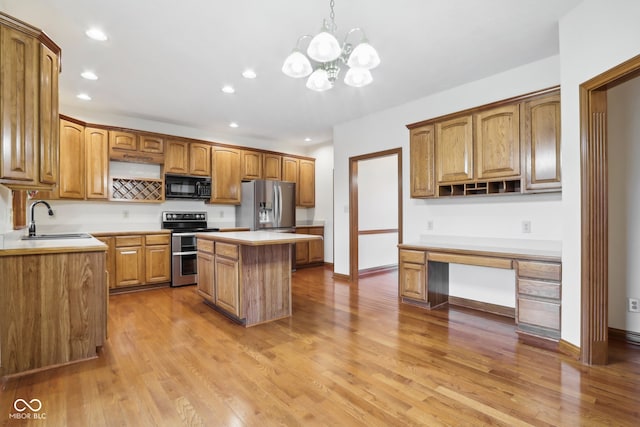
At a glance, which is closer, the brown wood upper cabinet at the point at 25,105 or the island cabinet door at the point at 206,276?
the brown wood upper cabinet at the point at 25,105

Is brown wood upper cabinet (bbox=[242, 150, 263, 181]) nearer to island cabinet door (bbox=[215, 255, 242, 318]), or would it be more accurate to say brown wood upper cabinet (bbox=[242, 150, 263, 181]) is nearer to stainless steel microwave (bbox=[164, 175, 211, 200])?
stainless steel microwave (bbox=[164, 175, 211, 200])

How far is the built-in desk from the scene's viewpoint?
275 centimetres

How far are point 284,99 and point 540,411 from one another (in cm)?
411

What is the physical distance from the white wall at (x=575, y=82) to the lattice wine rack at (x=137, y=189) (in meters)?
5.29

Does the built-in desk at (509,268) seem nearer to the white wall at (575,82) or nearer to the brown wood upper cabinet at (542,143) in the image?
the white wall at (575,82)

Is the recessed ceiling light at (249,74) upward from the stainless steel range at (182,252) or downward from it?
upward

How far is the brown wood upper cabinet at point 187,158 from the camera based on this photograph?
17.1 feet

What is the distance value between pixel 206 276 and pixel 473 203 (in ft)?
11.1

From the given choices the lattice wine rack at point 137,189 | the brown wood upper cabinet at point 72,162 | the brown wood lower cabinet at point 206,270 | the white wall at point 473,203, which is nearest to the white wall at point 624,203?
the white wall at point 473,203

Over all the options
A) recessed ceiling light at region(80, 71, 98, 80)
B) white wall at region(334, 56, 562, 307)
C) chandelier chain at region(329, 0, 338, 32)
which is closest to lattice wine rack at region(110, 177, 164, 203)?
recessed ceiling light at region(80, 71, 98, 80)

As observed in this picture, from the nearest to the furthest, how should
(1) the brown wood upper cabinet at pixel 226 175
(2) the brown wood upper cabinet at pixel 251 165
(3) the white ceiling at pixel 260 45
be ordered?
(3) the white ceiling at pixel 260 45 → (1) the brown wood upper cabinet at pixel 226 175 → (2) the brown wood upper cabinet at pixel 251 165

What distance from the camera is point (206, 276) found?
3883 mm

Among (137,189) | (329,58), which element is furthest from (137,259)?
(329,58)

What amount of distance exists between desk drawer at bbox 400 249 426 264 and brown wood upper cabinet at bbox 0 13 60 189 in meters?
3.48
